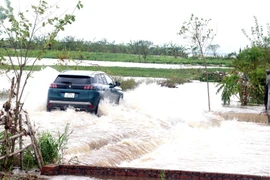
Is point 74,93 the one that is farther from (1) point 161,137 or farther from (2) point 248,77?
(2) point 248,77

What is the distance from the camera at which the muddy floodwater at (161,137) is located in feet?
40.5

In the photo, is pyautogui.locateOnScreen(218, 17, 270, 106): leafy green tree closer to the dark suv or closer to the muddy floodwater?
the muddy floodwater

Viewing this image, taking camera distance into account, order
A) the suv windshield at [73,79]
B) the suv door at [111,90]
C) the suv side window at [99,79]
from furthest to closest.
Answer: the suv door at [111,90] < the suv side window at [99,79] < the suv windshield at [73,79]

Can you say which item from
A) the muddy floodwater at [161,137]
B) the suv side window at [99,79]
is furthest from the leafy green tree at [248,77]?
the suv side window at [99,79]

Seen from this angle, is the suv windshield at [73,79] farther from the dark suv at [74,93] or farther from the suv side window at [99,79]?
the suv side window at [99,79]

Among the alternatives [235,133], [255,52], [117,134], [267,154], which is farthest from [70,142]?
[255,52]

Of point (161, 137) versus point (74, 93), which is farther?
point (74, 93)

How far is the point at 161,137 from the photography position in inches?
634

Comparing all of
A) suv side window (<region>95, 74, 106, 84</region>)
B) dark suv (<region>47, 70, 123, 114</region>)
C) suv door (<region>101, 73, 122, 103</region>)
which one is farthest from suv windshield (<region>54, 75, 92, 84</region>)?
suv door (<region>101, 73, 122, 103</region>)

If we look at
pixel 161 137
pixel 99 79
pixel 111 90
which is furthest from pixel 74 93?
pixel 161 137

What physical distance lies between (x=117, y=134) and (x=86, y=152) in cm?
283

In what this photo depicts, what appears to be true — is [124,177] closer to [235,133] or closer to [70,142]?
[70,142]

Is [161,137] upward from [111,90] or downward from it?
downward

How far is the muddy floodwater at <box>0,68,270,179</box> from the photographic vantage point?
12359 millimetres
